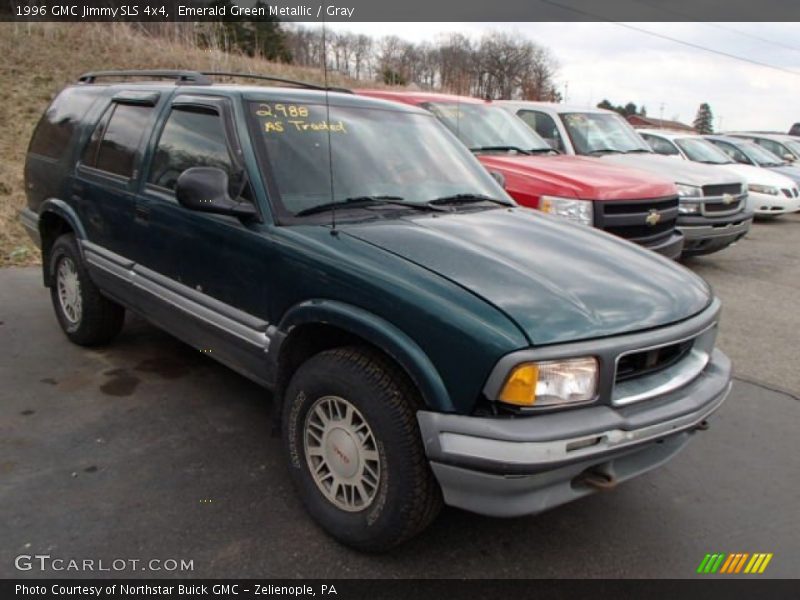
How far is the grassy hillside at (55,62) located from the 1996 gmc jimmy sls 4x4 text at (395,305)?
6847mm

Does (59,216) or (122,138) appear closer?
(122,138)

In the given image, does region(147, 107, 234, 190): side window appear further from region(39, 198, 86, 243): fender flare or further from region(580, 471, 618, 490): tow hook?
region(580, 471, 618, 490): tow hook

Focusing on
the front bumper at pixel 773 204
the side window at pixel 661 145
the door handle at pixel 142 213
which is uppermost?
the door handle at pixel 142 213

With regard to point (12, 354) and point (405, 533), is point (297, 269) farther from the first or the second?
point (12, 354)

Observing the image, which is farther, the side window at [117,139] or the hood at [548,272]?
the side window at [117,139]

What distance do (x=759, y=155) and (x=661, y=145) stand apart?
14.9ft

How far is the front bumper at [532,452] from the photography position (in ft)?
7.06

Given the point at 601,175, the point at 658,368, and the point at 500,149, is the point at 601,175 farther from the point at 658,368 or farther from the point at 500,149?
the point at 658,368

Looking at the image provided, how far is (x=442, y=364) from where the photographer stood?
7.39 ft

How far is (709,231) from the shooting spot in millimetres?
7867

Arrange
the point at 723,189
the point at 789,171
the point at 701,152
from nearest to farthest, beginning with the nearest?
the point at 723,189 → the point at 701,152 → the point at 789,171

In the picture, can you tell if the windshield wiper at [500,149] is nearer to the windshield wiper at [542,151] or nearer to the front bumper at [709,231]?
the windshield wiper at [542,151]

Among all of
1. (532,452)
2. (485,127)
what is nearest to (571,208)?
(485,127)

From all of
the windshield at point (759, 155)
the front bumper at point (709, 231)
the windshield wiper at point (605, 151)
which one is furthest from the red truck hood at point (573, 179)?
the windshield at point (759, 155)
